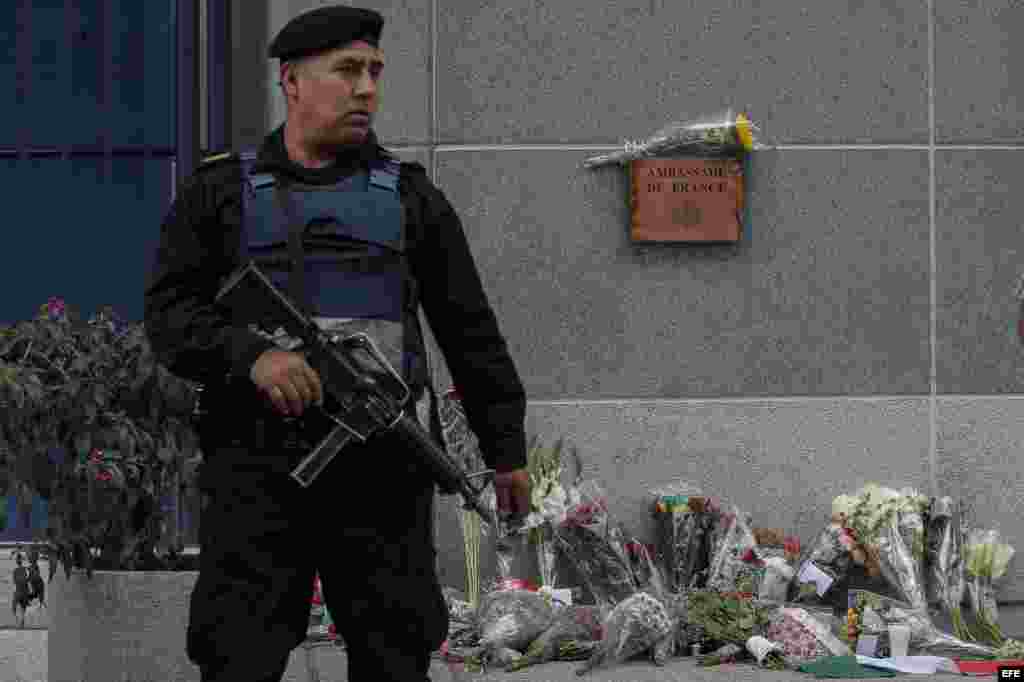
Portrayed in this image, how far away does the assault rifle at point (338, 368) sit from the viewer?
12.7 ft

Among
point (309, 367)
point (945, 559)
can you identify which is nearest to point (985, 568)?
point (945, 559)

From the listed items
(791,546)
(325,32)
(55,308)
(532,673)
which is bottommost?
(532,673)

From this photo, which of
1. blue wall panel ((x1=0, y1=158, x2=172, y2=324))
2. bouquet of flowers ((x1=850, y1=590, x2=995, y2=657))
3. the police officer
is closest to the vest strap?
the police officer

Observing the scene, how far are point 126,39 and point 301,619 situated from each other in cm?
470

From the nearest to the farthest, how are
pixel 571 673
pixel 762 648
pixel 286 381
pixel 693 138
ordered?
pixel 286 381, pixel 571 673, pixel 762 648, pixel 693 138

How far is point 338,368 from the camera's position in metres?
3.89

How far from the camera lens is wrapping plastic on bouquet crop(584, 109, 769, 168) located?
24.4 feet

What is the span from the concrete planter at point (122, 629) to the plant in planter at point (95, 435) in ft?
0.34

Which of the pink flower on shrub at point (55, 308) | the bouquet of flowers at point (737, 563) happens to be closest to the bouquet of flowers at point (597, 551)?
the bouquet of flowers at point (737, 563)

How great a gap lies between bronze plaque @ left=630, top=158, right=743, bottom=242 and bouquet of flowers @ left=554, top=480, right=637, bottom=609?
3.82 ft

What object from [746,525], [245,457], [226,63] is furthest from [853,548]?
[245,457]

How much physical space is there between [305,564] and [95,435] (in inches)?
79.6

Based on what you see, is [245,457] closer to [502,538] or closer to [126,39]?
[502,538]

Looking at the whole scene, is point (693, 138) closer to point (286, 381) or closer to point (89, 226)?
point (89, 226)
